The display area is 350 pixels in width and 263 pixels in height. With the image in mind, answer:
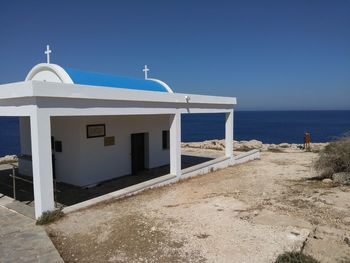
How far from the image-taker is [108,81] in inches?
468

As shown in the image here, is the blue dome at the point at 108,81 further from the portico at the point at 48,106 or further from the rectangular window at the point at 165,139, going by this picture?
the rectangular window at the point at 165,139

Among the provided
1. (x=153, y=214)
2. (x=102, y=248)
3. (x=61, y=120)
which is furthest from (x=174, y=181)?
(x=102, y=248)

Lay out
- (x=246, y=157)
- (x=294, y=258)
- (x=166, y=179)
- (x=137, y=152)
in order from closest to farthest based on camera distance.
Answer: (x=294, y=258) < (x=166, y=179) < (x=137, y=152) < (x=246, y=157)

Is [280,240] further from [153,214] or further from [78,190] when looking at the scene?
[78,190]

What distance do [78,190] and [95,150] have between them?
1.64 metres

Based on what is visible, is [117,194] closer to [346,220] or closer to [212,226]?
[212,226]

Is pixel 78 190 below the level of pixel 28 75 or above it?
below

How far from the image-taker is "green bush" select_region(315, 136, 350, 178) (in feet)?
39.1

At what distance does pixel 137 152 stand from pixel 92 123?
10.4ft

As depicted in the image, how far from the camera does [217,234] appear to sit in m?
6.82

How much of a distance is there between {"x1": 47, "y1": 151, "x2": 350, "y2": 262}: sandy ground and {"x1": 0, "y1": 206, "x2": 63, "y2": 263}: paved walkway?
24cm

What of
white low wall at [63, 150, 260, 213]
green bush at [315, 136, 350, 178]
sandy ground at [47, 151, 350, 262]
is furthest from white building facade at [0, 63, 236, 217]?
green bush at [315, 136, 350, 178]

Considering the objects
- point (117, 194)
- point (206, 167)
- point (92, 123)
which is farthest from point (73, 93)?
point (206, 167)

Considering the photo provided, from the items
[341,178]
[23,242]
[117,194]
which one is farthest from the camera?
[341,178]
